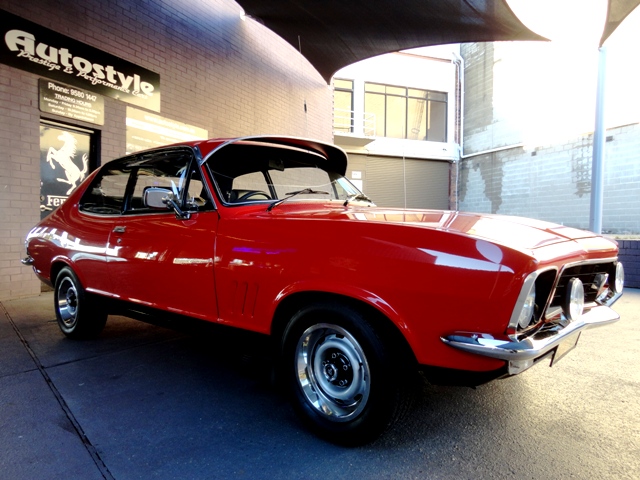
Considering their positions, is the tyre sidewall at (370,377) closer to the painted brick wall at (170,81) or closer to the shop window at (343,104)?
the painted brick wall at (170,81)

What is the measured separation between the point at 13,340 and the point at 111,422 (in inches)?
93.1

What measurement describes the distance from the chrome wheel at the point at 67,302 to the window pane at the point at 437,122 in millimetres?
20780

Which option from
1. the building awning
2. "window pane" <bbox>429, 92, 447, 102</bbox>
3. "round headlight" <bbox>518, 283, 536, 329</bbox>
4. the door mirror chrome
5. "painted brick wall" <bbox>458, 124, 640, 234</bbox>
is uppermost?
"window pane" <bbox>429, 92, 447, 102</bbox>

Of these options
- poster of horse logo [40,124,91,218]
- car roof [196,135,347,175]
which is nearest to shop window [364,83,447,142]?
poster of horse logo [40,124,91,218]

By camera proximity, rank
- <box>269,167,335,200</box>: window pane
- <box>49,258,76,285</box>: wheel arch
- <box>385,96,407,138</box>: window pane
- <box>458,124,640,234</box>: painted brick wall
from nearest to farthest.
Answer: <box>269,167,335,200</box>: window pane
<box>49,258,76,285</box>: wheel arch
<box>458,124,640,234</box>: painted brick wall
<box>385,96,407,138</box>: window pane

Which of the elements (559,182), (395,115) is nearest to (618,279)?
(559,182)

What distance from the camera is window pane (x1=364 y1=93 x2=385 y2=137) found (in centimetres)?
2105

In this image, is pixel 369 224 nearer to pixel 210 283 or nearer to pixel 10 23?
pixel 210 283

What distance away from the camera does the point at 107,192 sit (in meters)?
3.88

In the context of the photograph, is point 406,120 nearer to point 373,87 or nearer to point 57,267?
point 373,87

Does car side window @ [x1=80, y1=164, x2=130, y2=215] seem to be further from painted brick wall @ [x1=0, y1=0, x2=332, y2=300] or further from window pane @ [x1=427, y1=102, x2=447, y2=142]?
window pane @ [x1=427, y1=102, x2=447, y2=142]

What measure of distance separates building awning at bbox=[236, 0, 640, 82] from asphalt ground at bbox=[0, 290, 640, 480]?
19.6ft

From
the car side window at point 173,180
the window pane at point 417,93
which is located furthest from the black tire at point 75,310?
the window pane at point 417,93

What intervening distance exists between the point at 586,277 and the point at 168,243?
2.72 meters
